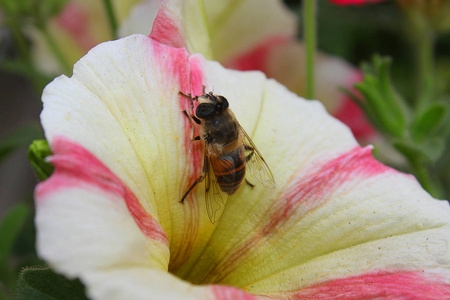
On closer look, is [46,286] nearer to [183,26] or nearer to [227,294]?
[227,294]

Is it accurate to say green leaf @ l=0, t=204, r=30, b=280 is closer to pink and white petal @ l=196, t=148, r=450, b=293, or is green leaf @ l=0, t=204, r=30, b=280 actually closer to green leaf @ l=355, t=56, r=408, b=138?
pink and white petal @ l=196, t=148, r=450, b=293

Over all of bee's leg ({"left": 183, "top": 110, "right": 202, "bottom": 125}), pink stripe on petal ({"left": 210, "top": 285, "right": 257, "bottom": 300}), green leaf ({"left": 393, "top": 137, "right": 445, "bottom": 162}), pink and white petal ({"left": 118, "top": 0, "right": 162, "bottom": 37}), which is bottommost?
green leaf ({"left": 393, "top": 137, "right": 445, "bottom": 162})

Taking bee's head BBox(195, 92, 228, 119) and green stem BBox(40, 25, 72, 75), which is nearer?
bee's head BBox(195, 92, 228, 119)

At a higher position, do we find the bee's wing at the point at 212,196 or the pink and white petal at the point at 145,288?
the pink and white petal at the point at 145,288

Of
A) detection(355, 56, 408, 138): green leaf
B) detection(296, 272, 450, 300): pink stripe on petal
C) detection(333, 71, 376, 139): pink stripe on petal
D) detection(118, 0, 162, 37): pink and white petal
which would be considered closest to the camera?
detection(296, 272, 450, 300): pink stripe on petal

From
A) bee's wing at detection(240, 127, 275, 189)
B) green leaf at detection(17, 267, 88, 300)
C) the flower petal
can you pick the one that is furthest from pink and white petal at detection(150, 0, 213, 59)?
green leaf at detection(17, 267, 88, 300)

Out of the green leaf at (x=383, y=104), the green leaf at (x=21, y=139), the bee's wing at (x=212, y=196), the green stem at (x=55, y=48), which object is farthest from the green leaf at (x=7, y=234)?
the green leaf at (x=383, y=104)

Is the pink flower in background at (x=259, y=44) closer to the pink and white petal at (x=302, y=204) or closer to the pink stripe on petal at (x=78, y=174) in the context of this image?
the pink and white petal at (x=302, y=204)

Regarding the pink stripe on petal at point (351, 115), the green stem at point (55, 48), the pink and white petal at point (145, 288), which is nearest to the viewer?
the pink and white petal at point (145, 288)
